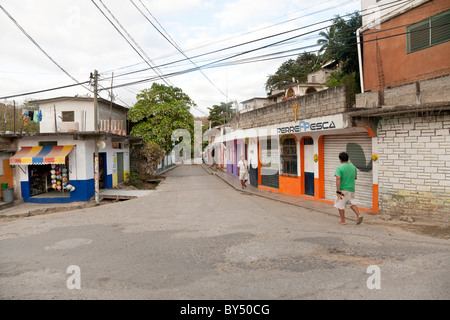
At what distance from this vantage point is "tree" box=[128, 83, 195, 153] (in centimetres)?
2308

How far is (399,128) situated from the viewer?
26.8ft

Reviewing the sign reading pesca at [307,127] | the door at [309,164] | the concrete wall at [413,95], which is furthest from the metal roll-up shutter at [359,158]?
the concrete wall at [413,95]

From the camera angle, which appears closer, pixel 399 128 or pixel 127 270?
pixel 127 270

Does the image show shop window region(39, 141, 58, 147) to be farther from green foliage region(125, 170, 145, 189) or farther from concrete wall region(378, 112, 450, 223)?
concrete wall region(378, 112, 450, 223)

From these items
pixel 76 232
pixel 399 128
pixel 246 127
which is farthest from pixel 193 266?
pixel 246 127

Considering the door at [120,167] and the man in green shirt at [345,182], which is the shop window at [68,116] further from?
the man in green shirt at [345,182]

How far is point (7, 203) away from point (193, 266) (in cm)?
1325

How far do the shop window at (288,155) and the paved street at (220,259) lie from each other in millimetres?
4739

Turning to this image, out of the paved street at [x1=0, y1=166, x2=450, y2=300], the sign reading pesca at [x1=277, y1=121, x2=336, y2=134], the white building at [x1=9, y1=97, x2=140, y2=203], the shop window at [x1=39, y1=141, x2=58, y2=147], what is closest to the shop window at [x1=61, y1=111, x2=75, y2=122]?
the white building at [x1=9, y1=97, x2=140, y2=203]

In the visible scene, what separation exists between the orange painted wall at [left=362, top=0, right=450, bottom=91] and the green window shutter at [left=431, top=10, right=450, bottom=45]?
136 millimetres

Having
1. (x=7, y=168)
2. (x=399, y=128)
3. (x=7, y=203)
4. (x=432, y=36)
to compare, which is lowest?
(x=7, y=203)

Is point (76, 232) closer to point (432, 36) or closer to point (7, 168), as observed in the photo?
point (7, 168)

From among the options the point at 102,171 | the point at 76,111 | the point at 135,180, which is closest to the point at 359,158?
the point at 102,171

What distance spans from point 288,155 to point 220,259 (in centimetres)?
917
